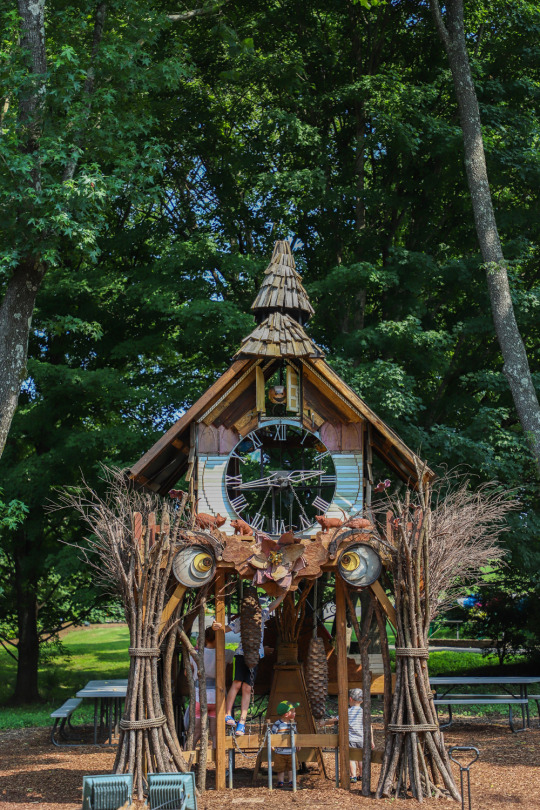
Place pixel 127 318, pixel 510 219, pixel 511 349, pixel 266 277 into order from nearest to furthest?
1. pixel 266 277
2. pixel 511 349
3. pixel 510 219
4. pixel 127 318

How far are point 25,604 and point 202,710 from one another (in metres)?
11.1

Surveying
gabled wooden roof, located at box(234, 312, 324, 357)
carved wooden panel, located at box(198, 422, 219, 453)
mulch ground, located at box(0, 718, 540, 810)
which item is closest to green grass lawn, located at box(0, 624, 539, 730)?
mulch ground, located at box(0, 718, 540, 810)

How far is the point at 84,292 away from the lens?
17.4 metres

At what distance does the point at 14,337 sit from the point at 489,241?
7.98 meters

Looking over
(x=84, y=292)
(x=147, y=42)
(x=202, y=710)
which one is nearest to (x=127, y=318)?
(x=84, y=292)

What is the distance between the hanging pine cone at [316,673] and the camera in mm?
9383

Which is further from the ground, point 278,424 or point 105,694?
point 278,424

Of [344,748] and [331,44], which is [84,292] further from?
[344,748]

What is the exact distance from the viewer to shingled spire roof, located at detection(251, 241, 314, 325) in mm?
10102

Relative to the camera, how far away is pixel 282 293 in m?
10.2

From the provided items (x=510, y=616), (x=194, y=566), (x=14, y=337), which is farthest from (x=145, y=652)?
(x=510, y=616)

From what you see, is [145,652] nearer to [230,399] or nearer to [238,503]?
[238,503]

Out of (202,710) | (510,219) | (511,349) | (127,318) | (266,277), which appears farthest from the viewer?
(127,318)

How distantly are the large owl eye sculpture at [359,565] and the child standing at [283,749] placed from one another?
1.74 m
